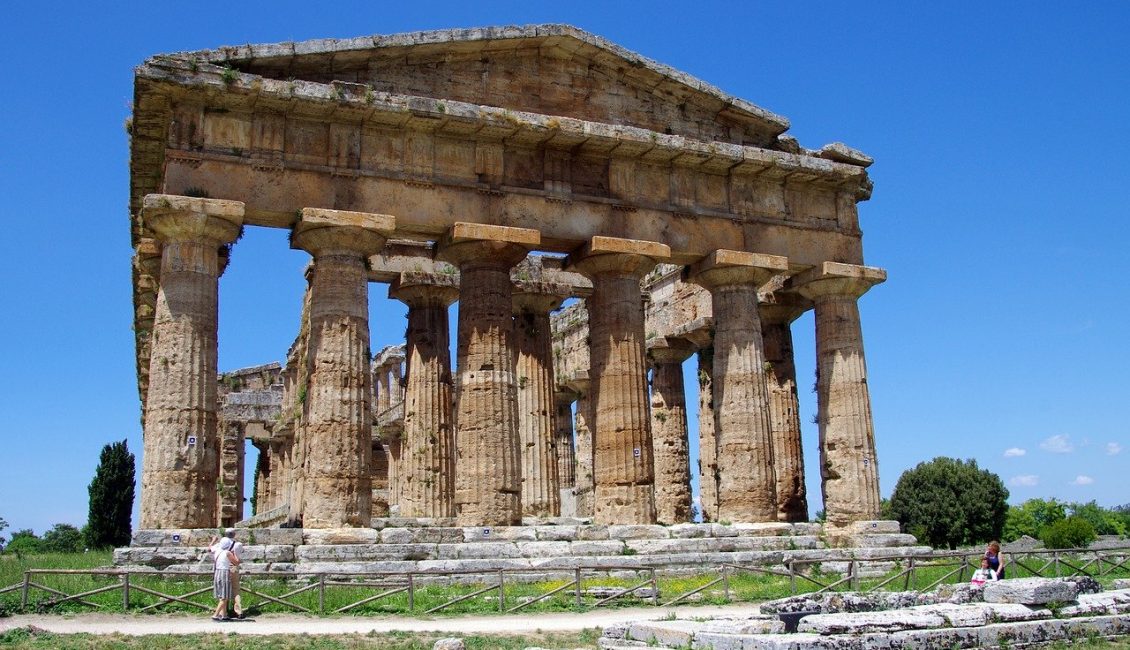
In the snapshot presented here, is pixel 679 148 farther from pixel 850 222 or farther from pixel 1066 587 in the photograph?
pixel 1066 587

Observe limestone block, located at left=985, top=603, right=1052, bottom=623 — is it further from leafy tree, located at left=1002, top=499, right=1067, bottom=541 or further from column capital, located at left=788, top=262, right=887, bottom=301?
leafy tree, located at left=1002, top=499, right=1067, bottom=541

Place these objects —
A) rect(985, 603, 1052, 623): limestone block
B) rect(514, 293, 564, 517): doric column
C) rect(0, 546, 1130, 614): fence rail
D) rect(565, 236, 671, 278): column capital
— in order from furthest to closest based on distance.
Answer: rect(514, 293, 564, 517): doric column < rect(565, 236, 671, 278): column capital < rect(0, 546, 1130, 614): fence rail < rect(985, 603, 1052, 623): limestone block

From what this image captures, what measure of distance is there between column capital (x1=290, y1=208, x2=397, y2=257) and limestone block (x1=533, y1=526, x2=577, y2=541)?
21.9 ft

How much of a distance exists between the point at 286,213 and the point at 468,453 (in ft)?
19.8

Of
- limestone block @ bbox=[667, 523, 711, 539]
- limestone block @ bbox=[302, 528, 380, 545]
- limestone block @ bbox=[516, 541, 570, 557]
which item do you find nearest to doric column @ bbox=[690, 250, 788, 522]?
limestone block @ bbox=[667, 523, 711, 539]

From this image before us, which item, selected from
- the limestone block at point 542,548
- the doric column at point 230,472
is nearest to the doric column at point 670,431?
the limestone block at point 542,548

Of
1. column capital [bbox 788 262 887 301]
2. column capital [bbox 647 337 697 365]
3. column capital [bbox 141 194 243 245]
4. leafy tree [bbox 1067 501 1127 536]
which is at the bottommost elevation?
leafy tree [bbox 1067 501 1127 536]

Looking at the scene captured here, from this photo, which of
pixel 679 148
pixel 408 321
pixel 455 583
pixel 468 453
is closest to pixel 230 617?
pixel 455 583

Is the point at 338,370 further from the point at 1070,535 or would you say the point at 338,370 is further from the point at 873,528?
the point at 1070,535

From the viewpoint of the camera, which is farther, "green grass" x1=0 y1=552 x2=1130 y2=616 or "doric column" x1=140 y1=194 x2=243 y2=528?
"doric column" x1=140 y1=194 x2=243 y2=528

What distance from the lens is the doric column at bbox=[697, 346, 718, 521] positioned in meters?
31.3

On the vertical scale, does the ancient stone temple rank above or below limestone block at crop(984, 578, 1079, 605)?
above

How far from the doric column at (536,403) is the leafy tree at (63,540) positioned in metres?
23.4

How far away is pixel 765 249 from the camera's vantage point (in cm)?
2628
